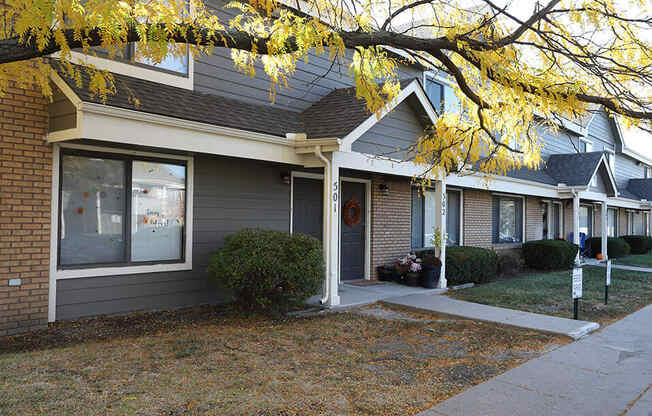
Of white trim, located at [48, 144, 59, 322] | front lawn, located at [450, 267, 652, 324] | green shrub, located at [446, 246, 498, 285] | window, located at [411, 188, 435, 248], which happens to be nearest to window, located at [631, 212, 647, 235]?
front lawn, located at [450, 267, 652, 324]

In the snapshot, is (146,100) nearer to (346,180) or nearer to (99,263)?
(99,263)

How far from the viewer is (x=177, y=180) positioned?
26.7 ft

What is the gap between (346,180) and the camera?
11.2m

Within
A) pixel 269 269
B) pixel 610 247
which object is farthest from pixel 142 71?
pixel 610 247

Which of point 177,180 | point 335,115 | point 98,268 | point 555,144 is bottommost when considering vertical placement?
point 98,268

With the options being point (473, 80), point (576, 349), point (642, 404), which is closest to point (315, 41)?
point (473, 80)

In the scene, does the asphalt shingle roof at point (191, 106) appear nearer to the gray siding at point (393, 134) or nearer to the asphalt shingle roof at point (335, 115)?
the asphalt shingle roof at point (335, 115)

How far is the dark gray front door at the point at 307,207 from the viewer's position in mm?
10227

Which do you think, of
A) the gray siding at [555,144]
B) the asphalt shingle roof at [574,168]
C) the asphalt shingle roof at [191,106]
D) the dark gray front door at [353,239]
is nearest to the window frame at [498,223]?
the asphalt shingle roof at [574,168]

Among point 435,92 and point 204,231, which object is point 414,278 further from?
point 435,92

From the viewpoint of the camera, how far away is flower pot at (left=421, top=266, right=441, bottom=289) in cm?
1089

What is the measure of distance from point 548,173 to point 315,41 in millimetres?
17727

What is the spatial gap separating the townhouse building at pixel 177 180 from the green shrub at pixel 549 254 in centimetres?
589

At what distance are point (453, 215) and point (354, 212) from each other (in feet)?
14.6
